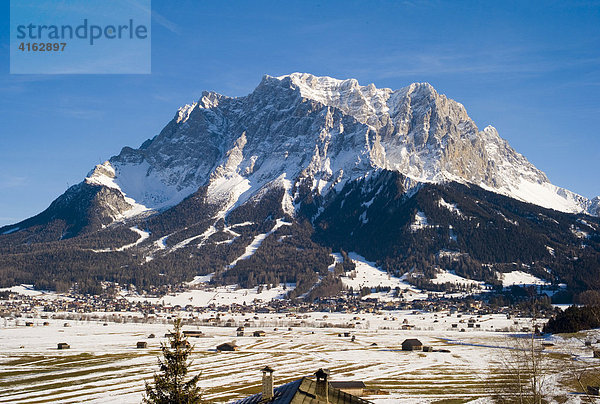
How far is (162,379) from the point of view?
135 feet

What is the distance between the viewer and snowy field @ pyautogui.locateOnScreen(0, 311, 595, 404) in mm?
87375

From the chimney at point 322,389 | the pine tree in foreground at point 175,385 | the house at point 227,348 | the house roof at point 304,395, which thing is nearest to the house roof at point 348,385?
the pine tree in foreground at point 175,385

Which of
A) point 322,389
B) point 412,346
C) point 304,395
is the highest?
point 322,389

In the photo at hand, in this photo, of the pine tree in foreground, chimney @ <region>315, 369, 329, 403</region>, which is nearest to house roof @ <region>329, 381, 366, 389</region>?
the pine tree in foreground

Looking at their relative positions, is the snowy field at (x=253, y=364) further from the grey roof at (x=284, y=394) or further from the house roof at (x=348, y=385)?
the grey roof at (x=284, y=394)

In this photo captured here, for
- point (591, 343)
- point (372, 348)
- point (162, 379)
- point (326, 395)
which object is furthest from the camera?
point (372, 348)

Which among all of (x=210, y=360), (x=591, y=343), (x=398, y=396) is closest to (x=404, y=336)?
(x=591, y=343)

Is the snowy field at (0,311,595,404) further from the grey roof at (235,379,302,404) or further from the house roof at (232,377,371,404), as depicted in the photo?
the house roof at (232,377,371,404)

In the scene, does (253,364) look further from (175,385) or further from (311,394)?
(311,394)

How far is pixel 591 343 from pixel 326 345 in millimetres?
61852

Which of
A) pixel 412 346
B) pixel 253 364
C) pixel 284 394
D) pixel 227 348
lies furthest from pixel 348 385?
pixel 227 348

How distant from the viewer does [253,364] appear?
11906 cm

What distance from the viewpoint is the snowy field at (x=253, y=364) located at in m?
87.4

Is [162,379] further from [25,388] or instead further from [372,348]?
[372,348]
